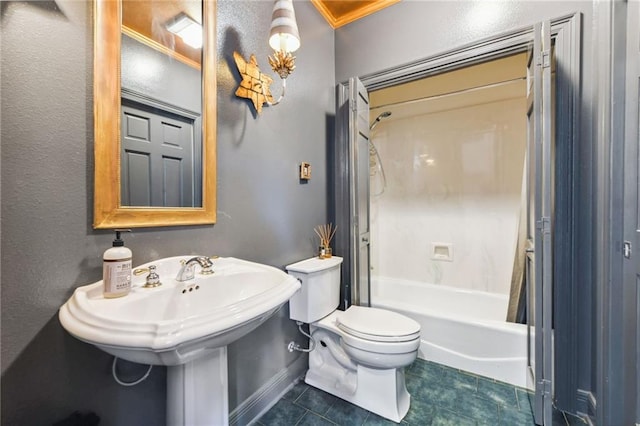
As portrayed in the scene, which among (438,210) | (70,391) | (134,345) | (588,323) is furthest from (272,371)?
(438,210)

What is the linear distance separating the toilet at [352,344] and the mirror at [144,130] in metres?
0.73

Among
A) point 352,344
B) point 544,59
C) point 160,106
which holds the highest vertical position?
point 544,59

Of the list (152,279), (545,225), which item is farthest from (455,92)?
(152,279)

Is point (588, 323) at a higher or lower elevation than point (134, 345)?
lower

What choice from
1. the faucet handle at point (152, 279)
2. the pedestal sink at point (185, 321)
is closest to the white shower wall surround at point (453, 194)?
the pedestal sink at point (185, 321)

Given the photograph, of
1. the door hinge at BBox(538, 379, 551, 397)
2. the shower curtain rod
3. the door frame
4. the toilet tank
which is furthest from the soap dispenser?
the shower curtain rod

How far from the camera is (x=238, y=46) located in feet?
4.09

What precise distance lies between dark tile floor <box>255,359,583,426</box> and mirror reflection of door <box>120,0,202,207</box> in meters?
1.19

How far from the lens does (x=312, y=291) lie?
58.6 inches

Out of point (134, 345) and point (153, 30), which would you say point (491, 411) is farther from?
point (153, 30)

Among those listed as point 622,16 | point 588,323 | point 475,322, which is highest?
point 622,16

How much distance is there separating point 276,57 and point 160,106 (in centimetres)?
62

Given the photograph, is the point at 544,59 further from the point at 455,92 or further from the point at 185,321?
the point at 185,321

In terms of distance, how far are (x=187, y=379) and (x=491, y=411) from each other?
1517 mm
